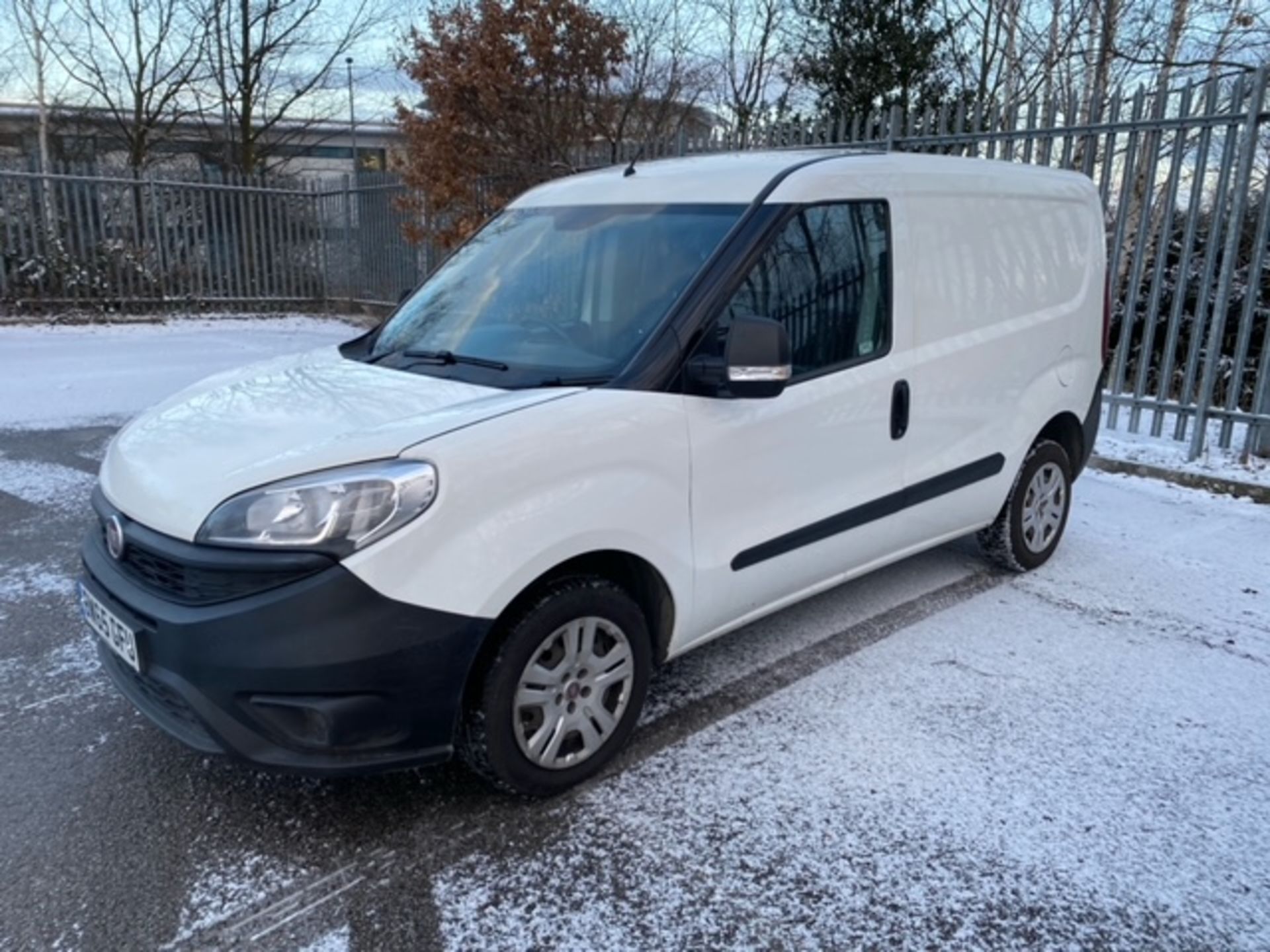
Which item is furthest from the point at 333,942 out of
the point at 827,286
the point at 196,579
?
the point at 827,286

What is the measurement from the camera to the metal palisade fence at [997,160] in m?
6.27

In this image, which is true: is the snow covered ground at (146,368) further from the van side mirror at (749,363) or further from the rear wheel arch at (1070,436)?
the van side mirror at (749,363)

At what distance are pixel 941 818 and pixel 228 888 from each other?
1.99 metres

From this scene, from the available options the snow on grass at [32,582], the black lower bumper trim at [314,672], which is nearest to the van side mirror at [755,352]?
the black lower bumper trim at [314,672]

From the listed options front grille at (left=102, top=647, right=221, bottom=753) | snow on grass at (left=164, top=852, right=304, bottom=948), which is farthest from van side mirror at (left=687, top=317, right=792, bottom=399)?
snow on grass at (left=164, top=852, right=304, bottom=948)

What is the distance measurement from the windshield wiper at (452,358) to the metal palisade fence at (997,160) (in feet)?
13.3

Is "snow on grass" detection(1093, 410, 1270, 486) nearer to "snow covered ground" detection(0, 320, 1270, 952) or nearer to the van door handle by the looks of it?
"snow covered ground" detection(0, 320, 1270, 952)

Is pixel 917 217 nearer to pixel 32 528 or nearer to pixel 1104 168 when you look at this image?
pixel 1104 168

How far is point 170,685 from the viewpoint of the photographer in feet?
7.91

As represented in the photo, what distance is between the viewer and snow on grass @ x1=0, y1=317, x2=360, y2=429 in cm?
841

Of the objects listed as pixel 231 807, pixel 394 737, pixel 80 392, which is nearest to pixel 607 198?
pixel 394 737

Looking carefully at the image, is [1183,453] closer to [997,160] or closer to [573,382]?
[997,160]

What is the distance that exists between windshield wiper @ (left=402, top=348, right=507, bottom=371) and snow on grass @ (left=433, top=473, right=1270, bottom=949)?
1.40 m

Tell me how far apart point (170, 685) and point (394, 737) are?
597mm
